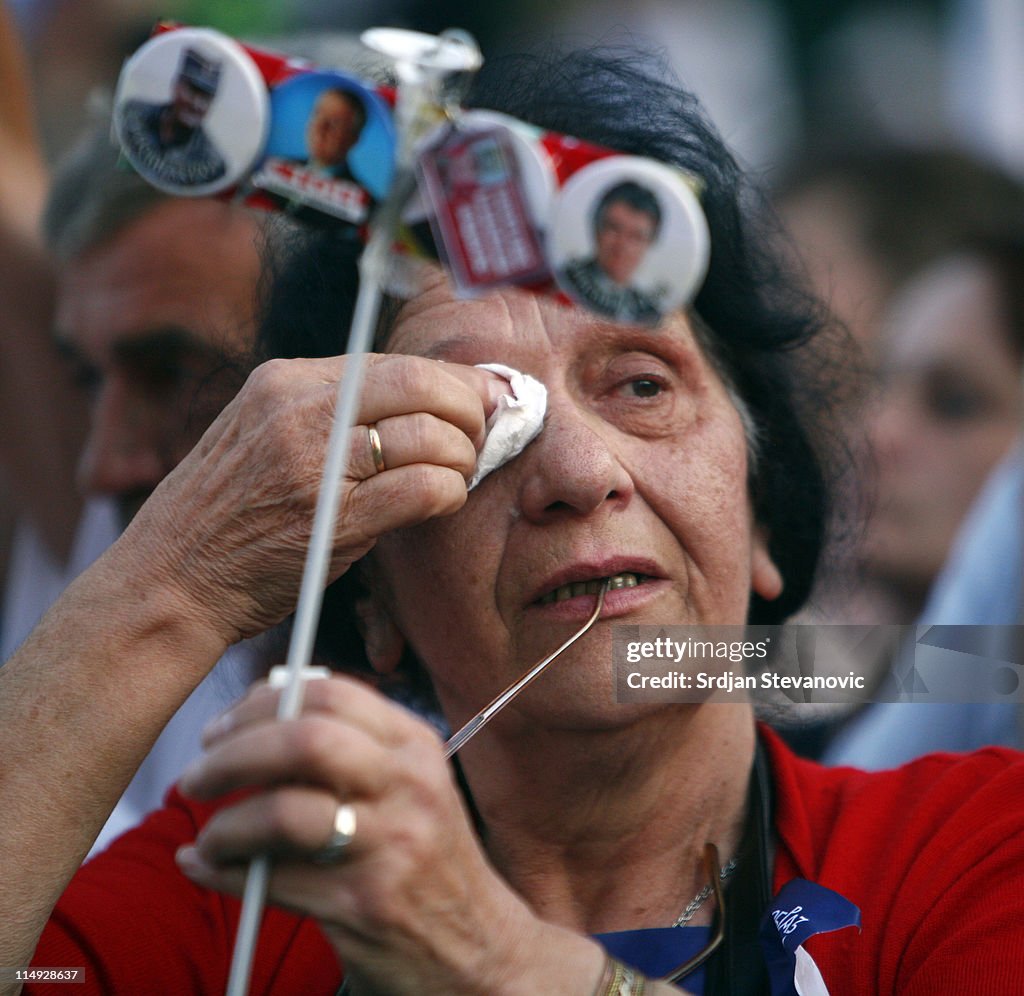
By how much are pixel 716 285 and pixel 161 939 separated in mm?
1296

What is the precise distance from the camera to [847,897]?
183cm

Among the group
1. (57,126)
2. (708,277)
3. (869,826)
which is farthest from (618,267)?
(57,126)

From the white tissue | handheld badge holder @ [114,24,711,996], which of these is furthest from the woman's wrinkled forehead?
handheld badge holder @ [114,24,711,996]

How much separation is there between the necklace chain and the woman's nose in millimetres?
578

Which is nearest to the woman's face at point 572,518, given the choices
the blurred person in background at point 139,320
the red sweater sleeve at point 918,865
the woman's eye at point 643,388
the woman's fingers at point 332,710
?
the woman's eye at point 643,388

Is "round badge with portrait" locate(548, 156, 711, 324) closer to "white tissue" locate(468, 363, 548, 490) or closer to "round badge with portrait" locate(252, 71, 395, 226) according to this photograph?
"round badge with portrait" locate(252, 71, 395, 226)

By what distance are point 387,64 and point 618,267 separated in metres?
1.29

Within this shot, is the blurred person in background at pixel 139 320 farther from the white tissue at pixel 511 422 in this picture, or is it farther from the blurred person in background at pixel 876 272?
the blurred person in background at pixel 876 272

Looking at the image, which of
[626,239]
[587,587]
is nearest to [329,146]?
[626,239]

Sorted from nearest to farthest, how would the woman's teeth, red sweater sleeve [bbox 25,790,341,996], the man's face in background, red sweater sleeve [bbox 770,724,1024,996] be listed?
red sweater sleeve [bbox 770,724,1024,996] → the woman's teeth → red sweater sleeve [bbox 25,790,341,996] → the man's face in background

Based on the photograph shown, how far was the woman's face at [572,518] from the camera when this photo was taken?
71.0 inches

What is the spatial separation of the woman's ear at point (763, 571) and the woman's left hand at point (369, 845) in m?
0.97

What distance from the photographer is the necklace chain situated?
6.40 ft

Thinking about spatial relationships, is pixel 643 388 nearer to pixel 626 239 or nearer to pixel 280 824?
pixel 626 239
